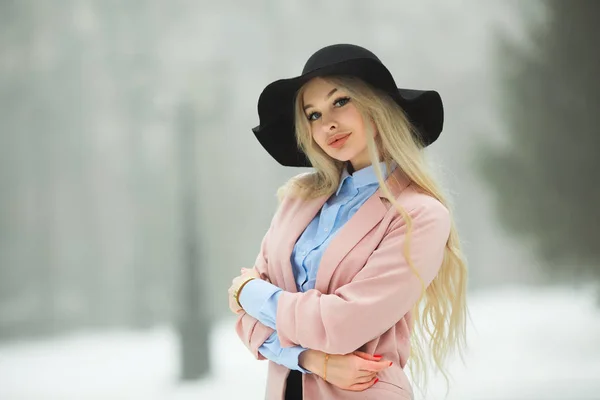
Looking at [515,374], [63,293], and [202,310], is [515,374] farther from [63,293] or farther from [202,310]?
[63,293]

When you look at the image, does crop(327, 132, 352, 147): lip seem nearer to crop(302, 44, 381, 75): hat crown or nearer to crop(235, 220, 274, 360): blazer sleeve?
crop(302, 44, 381, 75): hat crown

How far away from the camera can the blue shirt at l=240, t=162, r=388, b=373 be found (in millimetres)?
1451

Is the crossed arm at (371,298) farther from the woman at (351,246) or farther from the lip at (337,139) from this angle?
the lip at (337,139)

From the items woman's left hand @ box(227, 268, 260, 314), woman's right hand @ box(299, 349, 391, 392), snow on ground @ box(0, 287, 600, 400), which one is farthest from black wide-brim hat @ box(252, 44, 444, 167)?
snow on ground @ box(0, 287, 600, 400)

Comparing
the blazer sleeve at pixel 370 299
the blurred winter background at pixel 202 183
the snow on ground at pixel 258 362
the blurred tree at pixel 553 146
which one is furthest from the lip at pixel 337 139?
the blurred tree at pixel 553 146

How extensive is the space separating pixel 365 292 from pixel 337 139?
1.32 ft

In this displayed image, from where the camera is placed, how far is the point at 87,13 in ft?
10.3

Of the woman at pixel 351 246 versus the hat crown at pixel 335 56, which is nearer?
the woman at pixel 351 246

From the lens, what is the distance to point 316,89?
5.06 ft

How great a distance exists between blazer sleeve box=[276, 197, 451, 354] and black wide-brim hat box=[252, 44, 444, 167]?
278mm

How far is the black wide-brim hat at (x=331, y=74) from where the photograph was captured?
1456mm

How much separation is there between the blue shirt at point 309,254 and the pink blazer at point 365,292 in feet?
0.09

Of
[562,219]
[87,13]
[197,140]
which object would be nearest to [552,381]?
[562,219]

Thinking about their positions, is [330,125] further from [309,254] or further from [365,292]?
[365,292]
